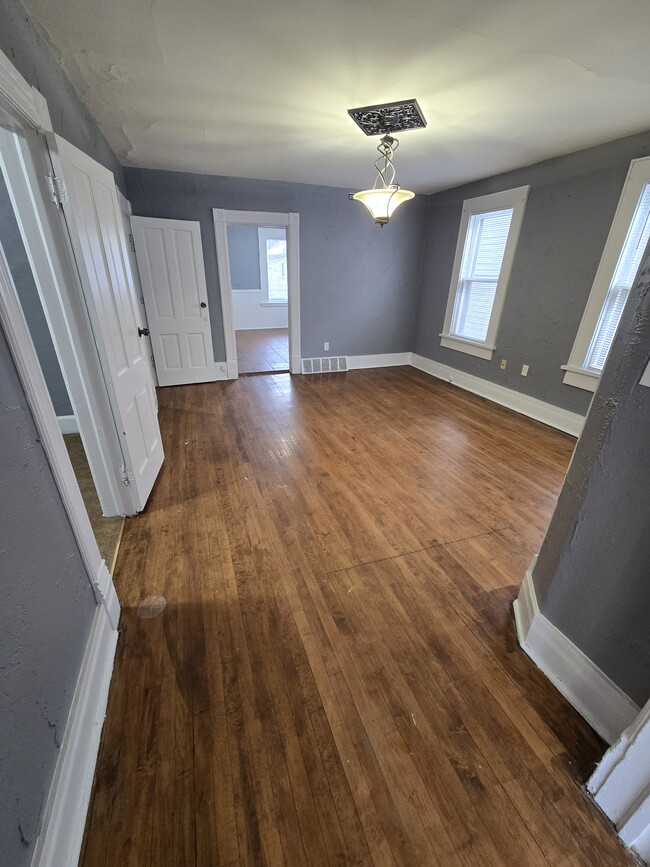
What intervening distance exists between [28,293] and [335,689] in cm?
336

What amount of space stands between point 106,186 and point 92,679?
2454mm

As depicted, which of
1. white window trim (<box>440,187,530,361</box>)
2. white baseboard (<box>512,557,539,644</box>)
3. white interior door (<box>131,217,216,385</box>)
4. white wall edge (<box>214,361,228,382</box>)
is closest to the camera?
white baseboard (<box>512,557,539,644</box>)

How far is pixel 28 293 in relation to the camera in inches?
107

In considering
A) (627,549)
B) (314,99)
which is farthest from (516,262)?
(627,549)

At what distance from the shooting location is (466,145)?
3.02 meters

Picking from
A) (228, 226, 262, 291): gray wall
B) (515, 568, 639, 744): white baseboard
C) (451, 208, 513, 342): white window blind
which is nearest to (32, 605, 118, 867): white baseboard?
(515, 568, 639, 744): white baseboard

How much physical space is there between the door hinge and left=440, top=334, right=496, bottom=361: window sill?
416 cm

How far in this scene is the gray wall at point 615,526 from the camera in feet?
3.39

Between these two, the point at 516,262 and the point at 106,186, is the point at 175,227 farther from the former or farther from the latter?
the point at 516,262

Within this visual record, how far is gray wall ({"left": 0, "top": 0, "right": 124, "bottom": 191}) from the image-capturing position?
4.35 feet

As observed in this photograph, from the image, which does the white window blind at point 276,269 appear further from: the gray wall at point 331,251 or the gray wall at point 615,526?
the gray wall at point 615,526

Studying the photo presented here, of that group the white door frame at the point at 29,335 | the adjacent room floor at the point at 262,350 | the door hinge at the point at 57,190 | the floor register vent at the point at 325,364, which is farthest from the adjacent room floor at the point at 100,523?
the floor register vent at the point at 325,364

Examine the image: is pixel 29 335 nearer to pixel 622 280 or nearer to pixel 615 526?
pixel 615 526

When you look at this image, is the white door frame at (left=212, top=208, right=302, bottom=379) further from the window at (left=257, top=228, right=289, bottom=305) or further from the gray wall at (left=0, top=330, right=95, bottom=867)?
the gray wall at (left=0, top=330, right=95, bottom=867)
